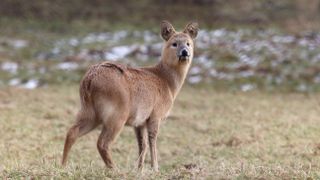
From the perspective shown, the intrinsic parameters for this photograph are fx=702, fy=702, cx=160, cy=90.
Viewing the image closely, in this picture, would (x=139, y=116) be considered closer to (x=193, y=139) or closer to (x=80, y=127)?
(x=80, y=127)

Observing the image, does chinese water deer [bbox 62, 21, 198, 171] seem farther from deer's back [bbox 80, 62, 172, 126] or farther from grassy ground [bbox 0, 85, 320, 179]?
grassy ground [bbox 0, 85, 320, 179]

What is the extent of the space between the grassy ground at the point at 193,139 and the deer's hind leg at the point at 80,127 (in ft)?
0.92

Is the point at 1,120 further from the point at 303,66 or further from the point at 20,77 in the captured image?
the point at 303,66

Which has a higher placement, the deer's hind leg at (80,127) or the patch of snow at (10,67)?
the deer's hind leg at (80,127)

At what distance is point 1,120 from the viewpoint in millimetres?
14344

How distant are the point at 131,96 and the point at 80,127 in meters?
0.76

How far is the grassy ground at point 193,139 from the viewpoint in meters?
7.92

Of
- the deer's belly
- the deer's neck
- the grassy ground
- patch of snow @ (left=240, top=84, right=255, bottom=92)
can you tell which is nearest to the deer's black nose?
the deer's neck

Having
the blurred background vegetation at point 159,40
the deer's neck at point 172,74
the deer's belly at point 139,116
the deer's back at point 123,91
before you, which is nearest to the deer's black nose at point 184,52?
the deer's neck at point 172,74

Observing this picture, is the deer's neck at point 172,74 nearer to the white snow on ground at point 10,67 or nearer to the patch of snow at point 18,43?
the white snow on ground at point 10,67

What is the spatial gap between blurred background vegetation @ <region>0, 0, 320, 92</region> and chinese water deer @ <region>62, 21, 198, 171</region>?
408 inches

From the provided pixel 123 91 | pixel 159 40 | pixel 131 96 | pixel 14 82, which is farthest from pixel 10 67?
pixel 123 91

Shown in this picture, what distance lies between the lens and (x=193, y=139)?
535 inches

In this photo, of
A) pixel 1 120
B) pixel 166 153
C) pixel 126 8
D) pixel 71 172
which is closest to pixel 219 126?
pixel 166 153
